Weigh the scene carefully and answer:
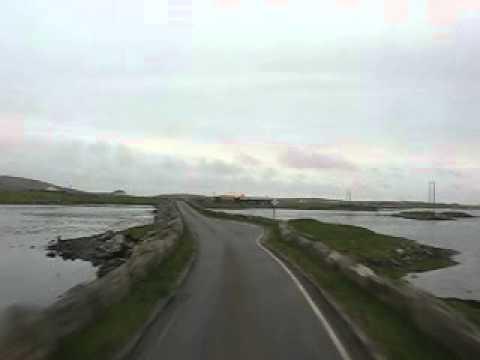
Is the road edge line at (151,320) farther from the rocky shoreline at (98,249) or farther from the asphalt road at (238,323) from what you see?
the rocky shoreline at (98,249)

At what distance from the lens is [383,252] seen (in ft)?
125

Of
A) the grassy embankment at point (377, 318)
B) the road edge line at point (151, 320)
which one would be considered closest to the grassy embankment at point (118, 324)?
the road edge line at point (151, 320)

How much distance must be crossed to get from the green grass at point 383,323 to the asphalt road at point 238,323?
85 cm

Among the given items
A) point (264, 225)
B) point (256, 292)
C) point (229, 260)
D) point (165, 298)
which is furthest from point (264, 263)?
point (264, 225)

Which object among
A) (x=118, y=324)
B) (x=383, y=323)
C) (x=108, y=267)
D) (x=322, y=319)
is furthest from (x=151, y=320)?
(x=108, y=267)

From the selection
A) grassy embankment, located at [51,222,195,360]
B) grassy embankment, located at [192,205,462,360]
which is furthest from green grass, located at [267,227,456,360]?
grassy embankment, located at [51,222,195,360]

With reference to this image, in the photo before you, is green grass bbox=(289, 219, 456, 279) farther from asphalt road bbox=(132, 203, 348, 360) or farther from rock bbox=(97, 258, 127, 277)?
asphalt road bbox=(132, 203, 348, 360)

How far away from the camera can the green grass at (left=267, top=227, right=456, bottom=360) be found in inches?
374

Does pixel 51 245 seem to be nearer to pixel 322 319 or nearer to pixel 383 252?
pixel 383 252

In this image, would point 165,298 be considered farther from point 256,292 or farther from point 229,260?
point 229,260

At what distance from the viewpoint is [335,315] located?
1299 cm

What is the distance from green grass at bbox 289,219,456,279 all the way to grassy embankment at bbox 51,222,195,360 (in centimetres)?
1498

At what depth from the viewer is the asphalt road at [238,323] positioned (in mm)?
9578

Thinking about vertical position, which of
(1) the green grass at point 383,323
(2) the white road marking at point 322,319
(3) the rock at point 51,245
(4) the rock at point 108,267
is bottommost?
(3) the rock at point 51,245
